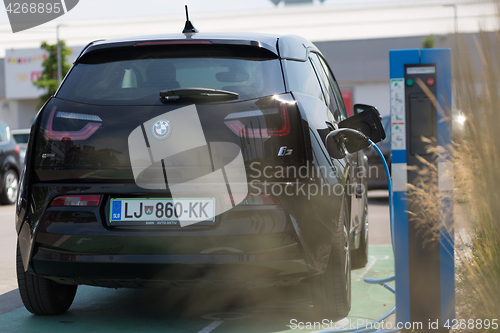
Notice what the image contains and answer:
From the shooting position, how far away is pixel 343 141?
390 centimetres

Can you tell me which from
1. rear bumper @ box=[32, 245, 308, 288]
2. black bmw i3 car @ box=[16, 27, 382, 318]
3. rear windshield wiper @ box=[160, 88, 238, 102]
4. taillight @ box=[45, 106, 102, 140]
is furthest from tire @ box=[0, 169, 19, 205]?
rear windshield wiper @ box=[160, 88, 238, 102]

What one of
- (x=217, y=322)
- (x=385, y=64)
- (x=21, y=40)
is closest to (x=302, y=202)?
(x=217, y=322)

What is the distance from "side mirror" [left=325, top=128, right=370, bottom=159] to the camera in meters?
3.69

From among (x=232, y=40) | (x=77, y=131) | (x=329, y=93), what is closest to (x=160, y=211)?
(x=77, y=131)

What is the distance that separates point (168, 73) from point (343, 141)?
112cm

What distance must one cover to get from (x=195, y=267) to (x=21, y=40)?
5366 cm

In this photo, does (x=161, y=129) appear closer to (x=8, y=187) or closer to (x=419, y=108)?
(x=419, y=108)

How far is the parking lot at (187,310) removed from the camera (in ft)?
12.9

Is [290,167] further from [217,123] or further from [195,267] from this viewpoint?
[195,267]

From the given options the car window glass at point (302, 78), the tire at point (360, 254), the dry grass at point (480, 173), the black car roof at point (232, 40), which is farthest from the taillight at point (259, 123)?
the tire at point (360, 254)

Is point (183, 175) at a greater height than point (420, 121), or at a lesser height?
lesser

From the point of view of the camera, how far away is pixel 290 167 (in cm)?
349

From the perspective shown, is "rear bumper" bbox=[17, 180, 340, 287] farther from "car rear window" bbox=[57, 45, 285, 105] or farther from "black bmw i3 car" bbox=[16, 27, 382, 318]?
"car rear window" bbox=[57, 45, 285, 105]

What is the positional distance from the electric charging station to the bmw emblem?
119 centimetres
